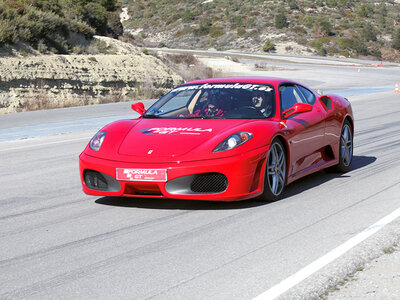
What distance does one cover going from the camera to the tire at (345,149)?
29.4ft

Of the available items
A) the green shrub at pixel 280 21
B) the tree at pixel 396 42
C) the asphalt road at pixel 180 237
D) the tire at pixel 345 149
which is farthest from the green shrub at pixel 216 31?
the tire at pixel 345 149

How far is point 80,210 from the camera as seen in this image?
22.9 feet

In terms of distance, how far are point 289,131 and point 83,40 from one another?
27475 millimetres

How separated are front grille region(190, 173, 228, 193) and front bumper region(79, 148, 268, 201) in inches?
1.2

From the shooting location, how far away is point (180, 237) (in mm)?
5711

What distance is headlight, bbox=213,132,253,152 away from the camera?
6.71 meters

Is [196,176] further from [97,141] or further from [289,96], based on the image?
[289,96]

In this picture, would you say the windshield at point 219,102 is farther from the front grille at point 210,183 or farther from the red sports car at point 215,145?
the front grille at point 210,183

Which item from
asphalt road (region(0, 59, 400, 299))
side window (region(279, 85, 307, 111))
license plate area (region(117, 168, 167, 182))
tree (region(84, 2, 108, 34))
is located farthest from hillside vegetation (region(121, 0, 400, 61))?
license plate area (region(117, 168, 167, 182))

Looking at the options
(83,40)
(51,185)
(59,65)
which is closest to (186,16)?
(83,40)

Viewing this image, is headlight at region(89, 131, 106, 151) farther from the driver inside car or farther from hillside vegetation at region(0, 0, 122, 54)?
hillside vegetation at region(0, 0, 122, 54)

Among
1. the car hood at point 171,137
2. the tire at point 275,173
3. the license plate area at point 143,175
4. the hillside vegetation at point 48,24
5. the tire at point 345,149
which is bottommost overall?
the hillside vegetation at point 48,24

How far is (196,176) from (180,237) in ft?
3.22

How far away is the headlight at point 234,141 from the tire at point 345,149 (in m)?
2.43
